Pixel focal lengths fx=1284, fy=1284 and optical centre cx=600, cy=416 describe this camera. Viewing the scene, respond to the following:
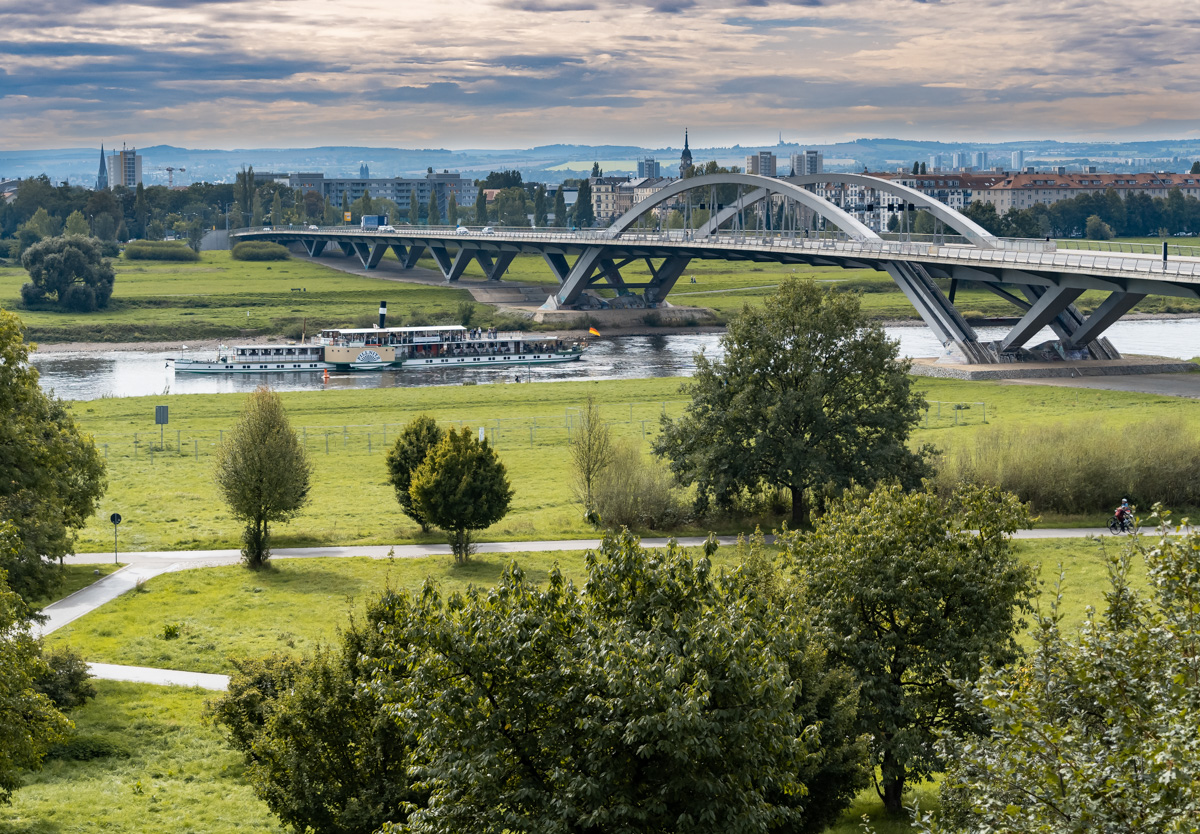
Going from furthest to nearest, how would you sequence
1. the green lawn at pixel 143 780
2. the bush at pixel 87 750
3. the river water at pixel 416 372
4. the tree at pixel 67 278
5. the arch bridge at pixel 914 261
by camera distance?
the tree at pixel 67 278, the river water at pixel 416 372, the arch bridge at pixel 914 261, the bush at pixel 87 750, the green lawn at pixel 143 780

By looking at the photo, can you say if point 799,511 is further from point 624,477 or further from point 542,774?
point 542,774

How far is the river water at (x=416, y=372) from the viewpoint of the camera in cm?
8050

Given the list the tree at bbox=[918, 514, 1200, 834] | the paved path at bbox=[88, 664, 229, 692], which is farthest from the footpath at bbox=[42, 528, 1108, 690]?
the tree at bbox=[918, 514, 1200, 834]

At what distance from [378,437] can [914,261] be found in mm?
39481

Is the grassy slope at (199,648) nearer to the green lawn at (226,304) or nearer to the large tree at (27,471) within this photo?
the large tree at (27,471)

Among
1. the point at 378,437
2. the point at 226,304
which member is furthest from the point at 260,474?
the point at 226,304

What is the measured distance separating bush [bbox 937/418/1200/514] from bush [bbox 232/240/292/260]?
15427 centimetres

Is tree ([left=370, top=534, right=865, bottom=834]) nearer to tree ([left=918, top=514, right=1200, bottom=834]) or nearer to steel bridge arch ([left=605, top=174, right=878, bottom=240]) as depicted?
tree ([left=918, top=514, right=1200, bottom=834])

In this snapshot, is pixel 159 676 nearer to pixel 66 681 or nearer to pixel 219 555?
pixel 66 681

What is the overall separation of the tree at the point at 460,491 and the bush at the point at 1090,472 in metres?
13.0

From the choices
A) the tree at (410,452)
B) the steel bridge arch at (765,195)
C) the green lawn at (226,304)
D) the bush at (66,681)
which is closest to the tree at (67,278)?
the green lawn at (226,304)

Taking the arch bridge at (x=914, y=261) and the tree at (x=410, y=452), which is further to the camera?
the arch bridge at (x=914, y=261)

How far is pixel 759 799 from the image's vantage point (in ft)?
36.9

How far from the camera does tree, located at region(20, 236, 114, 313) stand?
4577 inches
